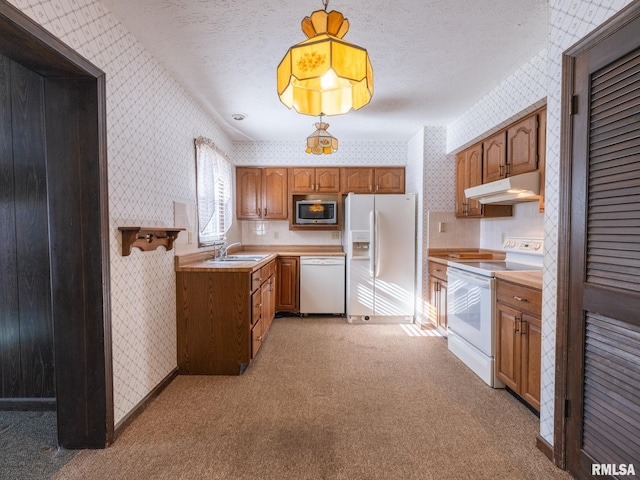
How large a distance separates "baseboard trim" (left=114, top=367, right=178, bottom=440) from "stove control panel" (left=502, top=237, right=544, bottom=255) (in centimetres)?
321

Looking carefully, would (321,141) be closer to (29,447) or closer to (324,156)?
(324,156)

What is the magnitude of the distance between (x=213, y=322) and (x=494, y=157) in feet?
9.84

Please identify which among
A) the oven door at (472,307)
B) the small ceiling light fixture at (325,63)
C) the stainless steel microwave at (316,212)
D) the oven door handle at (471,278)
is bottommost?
the oven door at (472,307)

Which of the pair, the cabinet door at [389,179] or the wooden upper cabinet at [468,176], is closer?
the wooden upper cabinet at [468,176]

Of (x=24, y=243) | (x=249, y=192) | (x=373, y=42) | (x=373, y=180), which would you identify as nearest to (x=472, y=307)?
(x=373, y=42)

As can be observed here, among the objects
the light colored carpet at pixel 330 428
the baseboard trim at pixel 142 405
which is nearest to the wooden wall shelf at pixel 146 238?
the baseboard trim at pixel 142 405

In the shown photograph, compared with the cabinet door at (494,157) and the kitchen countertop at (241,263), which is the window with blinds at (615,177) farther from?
the kitchen countertop at (241,263)

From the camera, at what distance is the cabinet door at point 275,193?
4375 mm

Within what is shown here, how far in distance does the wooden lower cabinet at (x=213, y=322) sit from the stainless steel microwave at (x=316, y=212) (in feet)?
6.35

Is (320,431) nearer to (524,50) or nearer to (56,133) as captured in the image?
(56,133)

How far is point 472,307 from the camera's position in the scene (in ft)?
8.55

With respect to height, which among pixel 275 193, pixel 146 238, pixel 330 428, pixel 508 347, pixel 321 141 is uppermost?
pixel 321 141

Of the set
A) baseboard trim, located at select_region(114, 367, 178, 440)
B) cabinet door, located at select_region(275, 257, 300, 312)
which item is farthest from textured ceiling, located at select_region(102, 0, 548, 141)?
baseboard trim, located at select_region(114, 367, 178, 440)

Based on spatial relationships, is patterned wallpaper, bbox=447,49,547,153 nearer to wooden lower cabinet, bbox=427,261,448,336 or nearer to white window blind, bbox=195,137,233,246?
wooden lower cabinet, bbox=427,261,448,336
